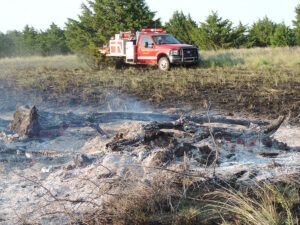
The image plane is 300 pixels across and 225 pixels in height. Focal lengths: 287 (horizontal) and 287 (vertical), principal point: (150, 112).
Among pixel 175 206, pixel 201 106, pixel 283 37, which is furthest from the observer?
pixel 283 37

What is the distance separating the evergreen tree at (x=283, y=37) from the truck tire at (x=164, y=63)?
64.2 feet

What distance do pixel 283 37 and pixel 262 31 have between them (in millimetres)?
4532

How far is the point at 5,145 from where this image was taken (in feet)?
14.1

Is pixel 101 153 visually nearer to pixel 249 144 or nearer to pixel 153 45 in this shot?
pixel 249 144

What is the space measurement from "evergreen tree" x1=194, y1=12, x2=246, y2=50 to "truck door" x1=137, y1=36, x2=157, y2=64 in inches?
612

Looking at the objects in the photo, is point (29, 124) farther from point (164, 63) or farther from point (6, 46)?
point (6, 46)

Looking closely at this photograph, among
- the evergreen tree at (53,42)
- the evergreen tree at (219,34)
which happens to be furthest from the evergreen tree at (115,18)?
the evergreen tree at (53,42)

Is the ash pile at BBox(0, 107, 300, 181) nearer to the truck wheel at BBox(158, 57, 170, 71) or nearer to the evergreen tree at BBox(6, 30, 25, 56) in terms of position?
the truck wheel at BBox(158, 57, 170, 71)

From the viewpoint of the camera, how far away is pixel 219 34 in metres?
28.3

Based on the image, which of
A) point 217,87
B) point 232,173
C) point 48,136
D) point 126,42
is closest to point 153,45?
point 126,42

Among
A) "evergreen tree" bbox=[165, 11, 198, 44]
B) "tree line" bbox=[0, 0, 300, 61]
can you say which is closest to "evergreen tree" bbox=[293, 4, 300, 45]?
"tree line" bbox=[0, 0, 300, 61]

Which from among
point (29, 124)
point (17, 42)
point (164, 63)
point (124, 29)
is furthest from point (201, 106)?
point (17, 42)

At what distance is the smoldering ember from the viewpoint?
2730 millimetres

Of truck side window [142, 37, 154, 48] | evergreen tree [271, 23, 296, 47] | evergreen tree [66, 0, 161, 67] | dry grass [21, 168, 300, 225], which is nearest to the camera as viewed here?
dry grass [21, 168, 300, 225]
